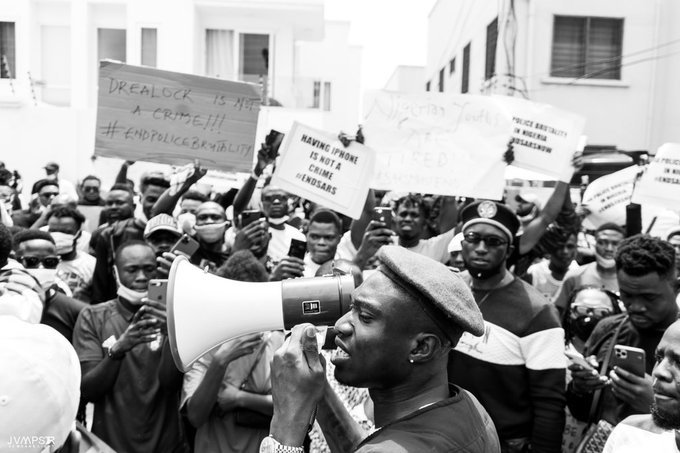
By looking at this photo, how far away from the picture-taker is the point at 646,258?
12.0ft

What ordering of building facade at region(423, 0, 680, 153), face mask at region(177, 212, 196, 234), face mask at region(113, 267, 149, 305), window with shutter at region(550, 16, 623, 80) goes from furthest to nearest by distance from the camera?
window with shutter at region(550, 16, 623, 80) → building facade at region(423, 0, 680, 153) → face mask at region(177, 212, 196, 234) → face mask at region(113, 267, 149, 305)

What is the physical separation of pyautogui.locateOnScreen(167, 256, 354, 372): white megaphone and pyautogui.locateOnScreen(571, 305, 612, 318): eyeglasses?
2740mm

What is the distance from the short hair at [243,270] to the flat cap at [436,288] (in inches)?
84.2

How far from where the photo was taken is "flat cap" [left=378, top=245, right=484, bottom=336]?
1.78 metres

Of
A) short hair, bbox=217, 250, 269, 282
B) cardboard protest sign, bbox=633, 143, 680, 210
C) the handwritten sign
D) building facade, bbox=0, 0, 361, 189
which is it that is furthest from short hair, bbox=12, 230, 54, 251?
building facade, bbox=0, 0, 361, 189

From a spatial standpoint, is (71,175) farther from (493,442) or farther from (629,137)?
(493,442)

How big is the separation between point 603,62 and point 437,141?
43.6 ft

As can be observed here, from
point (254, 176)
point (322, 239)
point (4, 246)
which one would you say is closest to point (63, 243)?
point (254, 176)

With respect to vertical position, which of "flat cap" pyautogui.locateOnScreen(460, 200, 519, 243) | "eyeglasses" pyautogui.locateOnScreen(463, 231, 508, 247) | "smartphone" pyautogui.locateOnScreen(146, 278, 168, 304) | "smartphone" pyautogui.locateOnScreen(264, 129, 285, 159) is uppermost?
A: "smartphone" pyautogui.locateOnScreen(264, 129, 285, 159)

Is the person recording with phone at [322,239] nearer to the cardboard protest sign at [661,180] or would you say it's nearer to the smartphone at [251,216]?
the smartphone at [251,216]

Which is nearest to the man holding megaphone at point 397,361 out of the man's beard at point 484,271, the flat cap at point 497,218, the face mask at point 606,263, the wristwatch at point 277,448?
the wristwatch at point 277,448

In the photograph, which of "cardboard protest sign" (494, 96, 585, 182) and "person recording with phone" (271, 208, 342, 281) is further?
"cardboard protest sign" (494, 96, 585, 182)

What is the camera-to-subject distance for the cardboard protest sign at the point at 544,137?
5.48 m

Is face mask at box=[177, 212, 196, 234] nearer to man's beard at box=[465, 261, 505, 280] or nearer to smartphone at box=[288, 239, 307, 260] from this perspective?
smartphone at box=[288, 239, 307, 260]
